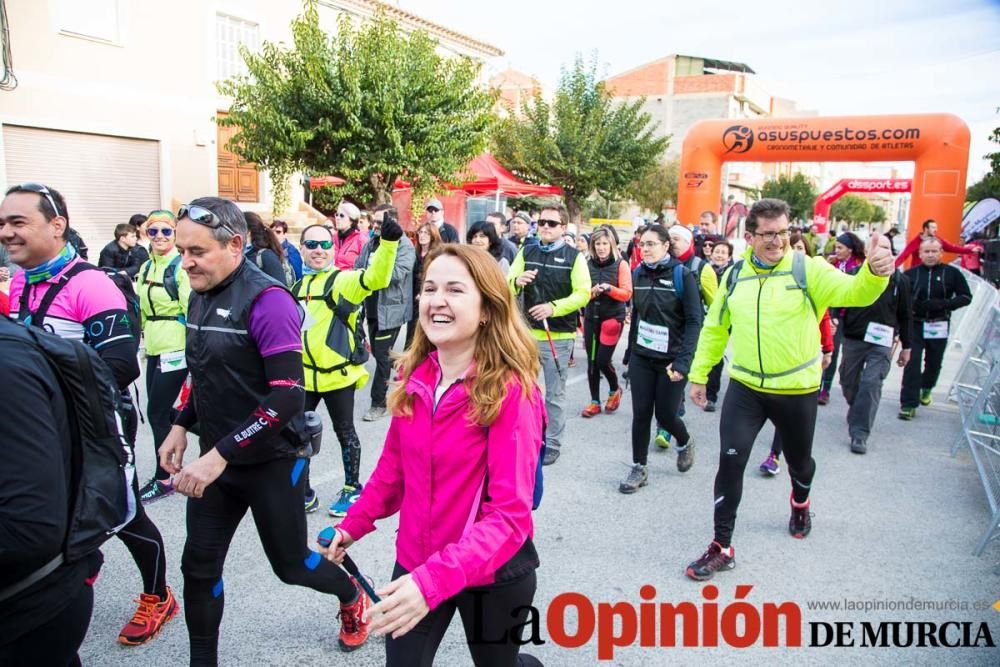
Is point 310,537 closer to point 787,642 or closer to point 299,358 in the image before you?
point 299,358

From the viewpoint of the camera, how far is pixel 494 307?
2.08m

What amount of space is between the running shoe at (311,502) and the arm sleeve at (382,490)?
2422 mm

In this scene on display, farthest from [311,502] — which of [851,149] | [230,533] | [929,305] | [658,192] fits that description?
[658,192]

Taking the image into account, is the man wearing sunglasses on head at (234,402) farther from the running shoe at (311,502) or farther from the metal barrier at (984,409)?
the metal barrier at (984,409)

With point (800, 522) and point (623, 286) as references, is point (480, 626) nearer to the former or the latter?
point (800, 522)

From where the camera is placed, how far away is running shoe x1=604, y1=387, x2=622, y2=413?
7.25 m

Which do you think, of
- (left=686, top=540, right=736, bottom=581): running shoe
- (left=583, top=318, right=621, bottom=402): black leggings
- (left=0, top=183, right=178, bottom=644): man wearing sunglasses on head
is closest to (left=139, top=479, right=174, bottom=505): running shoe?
(left=0, top=183, right=178, bottom=644): man wearing sunglasses on head

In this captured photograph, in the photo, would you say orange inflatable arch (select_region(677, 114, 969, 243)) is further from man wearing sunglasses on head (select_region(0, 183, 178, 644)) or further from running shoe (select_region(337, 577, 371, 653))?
man wearing sunglasses on head (select_region(0, 183, 178, 644))

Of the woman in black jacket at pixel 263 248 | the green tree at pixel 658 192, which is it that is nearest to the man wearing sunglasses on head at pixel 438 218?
the woman in black jacket at pixel 263 248

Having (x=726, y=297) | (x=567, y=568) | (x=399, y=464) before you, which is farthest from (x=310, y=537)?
(x=726, y=297)

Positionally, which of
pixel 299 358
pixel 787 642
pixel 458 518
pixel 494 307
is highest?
pixel 494 307

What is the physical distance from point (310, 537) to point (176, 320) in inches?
68.1

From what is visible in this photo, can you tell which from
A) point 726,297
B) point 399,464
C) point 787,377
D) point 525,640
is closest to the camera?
point 399,464

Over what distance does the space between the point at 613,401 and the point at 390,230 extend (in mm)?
4323
